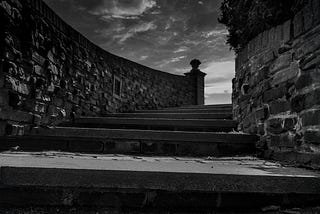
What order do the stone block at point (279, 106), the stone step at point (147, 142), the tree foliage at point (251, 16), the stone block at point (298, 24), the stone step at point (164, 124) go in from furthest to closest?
the stone step at point (164, 124) → the stone step at point (147, 142) → the tree foliage at point (251, 16) → the stone block at point (279, 106) → the stone block at point (298, 24)

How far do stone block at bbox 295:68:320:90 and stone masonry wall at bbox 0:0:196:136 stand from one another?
110 inches

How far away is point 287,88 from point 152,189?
1.55 meters

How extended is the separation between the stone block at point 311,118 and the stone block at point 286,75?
36cm

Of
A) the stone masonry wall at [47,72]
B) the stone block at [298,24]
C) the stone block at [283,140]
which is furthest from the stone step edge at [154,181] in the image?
the stone masonry wall at [47,72]

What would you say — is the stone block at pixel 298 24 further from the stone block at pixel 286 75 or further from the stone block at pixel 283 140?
the stone block at pixel 283 140

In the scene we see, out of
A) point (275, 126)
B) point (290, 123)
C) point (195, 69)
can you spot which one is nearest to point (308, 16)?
point (290, 123)

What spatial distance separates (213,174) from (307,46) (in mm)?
1333

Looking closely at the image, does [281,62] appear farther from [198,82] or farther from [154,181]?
[198,82]

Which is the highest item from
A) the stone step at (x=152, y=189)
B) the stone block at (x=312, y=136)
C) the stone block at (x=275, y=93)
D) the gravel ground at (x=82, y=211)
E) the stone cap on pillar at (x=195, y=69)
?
the stone cap on pillar at (x=195, y=69)

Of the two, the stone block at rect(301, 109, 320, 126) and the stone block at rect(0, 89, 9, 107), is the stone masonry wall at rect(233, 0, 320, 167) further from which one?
the stone block at rect(0, 89, 9, 107)

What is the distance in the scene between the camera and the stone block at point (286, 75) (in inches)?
80.3

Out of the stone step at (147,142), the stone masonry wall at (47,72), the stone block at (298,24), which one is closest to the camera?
the stone block at (298,24)

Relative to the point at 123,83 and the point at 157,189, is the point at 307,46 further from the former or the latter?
the point at 123,83

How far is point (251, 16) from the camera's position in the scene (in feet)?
8.66
